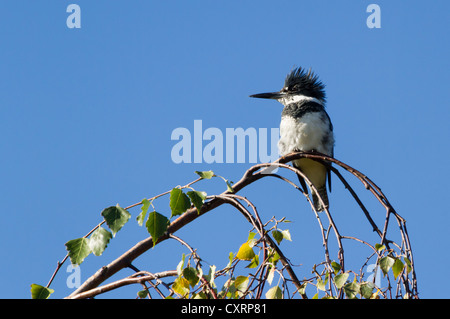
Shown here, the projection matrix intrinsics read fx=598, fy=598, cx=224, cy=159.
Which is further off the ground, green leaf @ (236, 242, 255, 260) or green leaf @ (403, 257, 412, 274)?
green leaf @ (236, 242, 255, 260)

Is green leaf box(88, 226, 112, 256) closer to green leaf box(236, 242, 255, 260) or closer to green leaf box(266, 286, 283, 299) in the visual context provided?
green leaf box(236, 242, 255, 260)

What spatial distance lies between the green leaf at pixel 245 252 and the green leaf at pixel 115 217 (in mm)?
335

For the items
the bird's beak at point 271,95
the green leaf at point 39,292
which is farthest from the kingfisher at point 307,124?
the green leaf at point 39,292

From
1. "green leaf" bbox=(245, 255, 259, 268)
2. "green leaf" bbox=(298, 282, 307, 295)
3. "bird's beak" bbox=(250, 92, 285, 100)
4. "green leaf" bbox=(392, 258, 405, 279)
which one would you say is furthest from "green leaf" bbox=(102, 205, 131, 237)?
"bird's beak" bbox=(250, 92, 285, 100)

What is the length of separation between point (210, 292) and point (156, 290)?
0.73ft

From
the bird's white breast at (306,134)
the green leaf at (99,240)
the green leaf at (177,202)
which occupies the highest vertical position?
the bird's white breast at (306,134)

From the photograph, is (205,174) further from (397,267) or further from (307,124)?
(307,124)

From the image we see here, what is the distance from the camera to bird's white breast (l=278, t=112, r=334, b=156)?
368 cm

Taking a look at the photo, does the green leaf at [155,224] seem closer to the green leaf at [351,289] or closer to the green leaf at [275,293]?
the green leaf at [275,293]

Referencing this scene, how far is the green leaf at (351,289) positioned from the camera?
1526mm

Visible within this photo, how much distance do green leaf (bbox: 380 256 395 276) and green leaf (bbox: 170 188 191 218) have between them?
23.0 inches

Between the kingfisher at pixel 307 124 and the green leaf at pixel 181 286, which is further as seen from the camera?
the kingfisher at pixel 307 124

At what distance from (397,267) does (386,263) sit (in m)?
0.03
